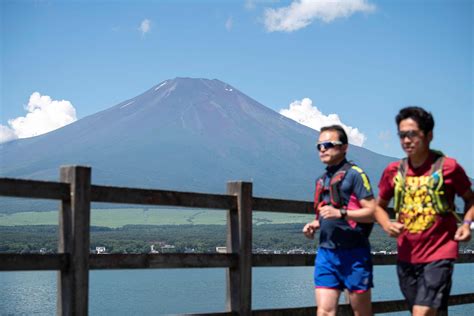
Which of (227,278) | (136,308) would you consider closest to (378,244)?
(136,308)

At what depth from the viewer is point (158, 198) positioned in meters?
6.66

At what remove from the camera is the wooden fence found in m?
5.89

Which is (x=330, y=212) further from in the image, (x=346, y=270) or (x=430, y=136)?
(x=430, y=136)

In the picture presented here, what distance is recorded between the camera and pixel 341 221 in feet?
20.1

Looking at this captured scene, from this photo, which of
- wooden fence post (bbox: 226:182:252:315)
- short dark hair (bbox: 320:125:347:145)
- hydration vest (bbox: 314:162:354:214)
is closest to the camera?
hydration vest (bbox: 314:162:354:214)

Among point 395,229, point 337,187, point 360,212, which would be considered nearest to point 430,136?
point 395,229

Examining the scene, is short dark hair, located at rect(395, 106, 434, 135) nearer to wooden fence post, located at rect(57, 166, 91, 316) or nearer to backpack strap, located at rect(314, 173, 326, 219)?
backpack strap, located at rect(314, 173, 326, 219)

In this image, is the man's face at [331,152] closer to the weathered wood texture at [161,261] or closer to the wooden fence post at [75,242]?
the weathered wood texture at [161,261]

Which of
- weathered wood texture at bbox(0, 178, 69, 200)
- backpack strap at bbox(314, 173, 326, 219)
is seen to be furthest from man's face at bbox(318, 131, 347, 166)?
weathered wood texture at bbox(0, 178, 69, 200)

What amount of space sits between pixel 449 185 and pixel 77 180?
239 centimetres

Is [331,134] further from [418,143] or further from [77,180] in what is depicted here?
[77,180]

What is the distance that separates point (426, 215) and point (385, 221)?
0.36m

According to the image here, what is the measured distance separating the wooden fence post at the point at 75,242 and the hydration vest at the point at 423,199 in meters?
2.07

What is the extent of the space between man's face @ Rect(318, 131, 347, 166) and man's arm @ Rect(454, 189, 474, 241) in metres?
1.04
